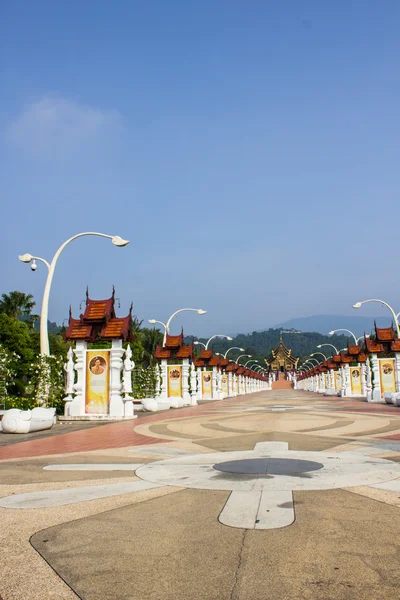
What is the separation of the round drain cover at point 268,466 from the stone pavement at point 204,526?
1.3 inches

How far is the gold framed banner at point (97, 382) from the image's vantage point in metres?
21.8

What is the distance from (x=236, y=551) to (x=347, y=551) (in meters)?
0.88

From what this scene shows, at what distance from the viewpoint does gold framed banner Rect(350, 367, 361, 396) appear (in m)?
52.6

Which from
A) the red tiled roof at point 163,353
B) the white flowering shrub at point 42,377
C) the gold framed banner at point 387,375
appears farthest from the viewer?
the red tiled roof at point 163,353

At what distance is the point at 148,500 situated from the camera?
5.66 meters

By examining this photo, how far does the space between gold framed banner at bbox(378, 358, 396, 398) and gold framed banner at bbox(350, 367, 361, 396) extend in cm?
1627

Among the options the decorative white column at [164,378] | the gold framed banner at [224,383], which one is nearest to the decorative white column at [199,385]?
the gold framed banner at [224,383]

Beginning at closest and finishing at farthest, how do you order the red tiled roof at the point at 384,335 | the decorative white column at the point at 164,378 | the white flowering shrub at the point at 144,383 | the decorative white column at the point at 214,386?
the white flowering shrub at the point at 144,383, the red tiled roof at the point at 384,335, the decorative white column at the point at 164,378, the decorative white column at the point at 214,386

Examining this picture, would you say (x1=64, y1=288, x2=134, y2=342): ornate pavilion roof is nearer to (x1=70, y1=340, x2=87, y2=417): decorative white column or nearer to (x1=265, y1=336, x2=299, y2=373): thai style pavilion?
(x1=70, y1=340, x2=87, y2=417): decorative white column

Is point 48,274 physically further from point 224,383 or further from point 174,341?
point 224,383

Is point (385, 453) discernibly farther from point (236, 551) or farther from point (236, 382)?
point (236, 382)

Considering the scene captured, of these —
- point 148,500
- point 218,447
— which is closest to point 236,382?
point 218,447

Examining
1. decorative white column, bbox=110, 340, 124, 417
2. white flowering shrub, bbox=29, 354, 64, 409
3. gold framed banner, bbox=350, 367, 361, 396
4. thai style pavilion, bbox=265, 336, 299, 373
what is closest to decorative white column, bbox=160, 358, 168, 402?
decorative white column, bbox=110, 340, 124, 417

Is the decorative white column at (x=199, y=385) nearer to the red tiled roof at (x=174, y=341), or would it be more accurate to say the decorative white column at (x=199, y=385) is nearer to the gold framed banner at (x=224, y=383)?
the gold framed banner at (x=224, y=383)
